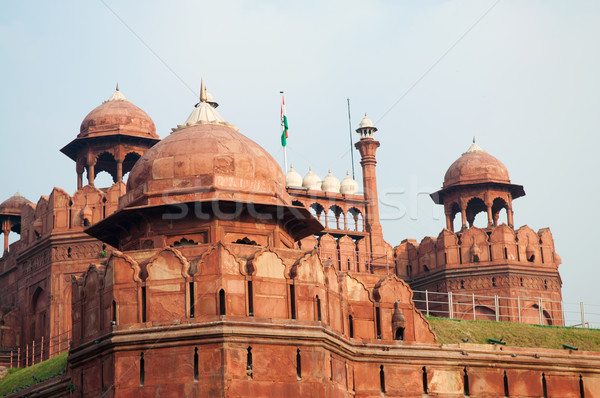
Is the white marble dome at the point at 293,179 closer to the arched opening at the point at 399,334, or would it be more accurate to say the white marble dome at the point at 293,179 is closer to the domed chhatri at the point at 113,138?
the domed chhatri at the point at 113,138

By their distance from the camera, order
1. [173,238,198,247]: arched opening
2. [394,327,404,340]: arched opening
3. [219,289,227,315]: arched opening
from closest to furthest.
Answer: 1. [219,289,227,315]: arched opening
2. [173,238,198,247]: arched opening
3. [394,327,404,340]: arched opening

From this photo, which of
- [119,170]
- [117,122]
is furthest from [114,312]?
[117,122]

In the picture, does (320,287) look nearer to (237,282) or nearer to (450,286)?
(237,282)

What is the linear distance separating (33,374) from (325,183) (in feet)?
63.3

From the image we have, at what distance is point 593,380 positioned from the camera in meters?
28.0

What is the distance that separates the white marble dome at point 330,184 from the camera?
1825 inches

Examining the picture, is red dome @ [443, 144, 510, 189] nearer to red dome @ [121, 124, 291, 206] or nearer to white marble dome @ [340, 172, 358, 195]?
white marble dome @ [340, 172, 358, 195]

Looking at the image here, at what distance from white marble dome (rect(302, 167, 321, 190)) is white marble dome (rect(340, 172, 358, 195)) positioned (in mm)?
995

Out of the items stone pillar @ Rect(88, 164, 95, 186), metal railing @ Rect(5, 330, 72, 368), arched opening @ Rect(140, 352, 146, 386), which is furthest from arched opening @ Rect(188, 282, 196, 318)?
stone pillar @ Rect(88, 164, 95, 186)

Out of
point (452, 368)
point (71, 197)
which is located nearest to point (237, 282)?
point (452, 368)

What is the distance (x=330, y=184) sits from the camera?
4647 cm

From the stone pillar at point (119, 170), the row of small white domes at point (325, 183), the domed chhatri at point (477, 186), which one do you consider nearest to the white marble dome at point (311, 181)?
the row of small white domes at point (325, 183)

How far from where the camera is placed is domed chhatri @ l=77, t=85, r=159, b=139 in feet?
128

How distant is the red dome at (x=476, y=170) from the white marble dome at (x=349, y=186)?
5254 millimetres
